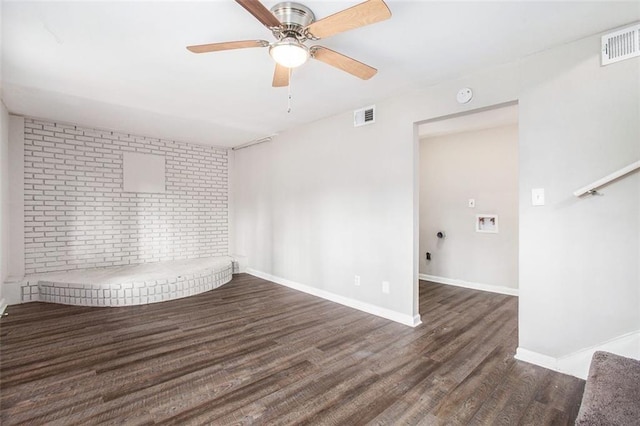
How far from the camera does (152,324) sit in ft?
10.8

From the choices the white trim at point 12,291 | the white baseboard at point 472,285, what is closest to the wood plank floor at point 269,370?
the white trim at point 12,291

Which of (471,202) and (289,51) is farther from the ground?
(289,51)

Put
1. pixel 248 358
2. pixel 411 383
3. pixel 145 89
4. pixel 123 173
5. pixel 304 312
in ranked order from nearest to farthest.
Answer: pixel 411 383 < pixel 248 358 < pixel 145 89 < pixel 304 312 < pixel 123 173

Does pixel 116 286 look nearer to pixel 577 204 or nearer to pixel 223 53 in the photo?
pixel 223 53

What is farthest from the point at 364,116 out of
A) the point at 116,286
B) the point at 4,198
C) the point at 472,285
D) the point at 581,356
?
the point at 4,198

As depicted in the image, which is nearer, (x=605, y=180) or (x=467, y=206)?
(x=605, y=180)

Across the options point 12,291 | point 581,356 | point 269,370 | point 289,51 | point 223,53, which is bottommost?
point 269,370

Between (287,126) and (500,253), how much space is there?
383 centimetres

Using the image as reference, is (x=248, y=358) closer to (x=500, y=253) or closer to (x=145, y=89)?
(x=145, y=89)

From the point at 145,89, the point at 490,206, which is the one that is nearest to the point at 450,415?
the point at 490,206

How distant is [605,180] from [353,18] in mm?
2055

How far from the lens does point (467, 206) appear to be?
4895 millimetres

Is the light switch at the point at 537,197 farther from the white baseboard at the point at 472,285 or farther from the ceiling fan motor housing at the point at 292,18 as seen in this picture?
the white baseboard at the point at 472,285

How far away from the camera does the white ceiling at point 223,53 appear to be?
1.91 meters
